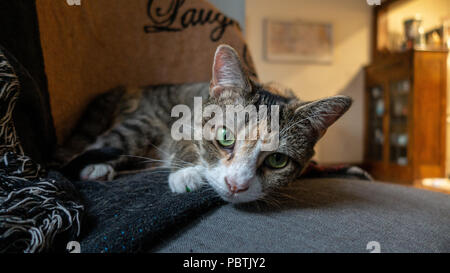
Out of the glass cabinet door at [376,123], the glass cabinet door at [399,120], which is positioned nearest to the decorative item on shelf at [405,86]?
the glass cabinet door at [399,120]

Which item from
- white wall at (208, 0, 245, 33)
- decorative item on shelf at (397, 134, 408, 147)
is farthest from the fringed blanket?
decorative item on shelf at (397, 134, 408, 147)

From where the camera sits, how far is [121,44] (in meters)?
1.10

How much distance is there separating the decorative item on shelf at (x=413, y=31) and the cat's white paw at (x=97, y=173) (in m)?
3.49

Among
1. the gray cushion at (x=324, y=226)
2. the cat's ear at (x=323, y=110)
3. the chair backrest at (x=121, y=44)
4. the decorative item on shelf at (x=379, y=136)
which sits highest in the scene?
the chair backrest at (x=121, y=44)

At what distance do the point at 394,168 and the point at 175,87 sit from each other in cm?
300

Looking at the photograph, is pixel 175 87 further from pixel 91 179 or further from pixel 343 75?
pixel 343 75

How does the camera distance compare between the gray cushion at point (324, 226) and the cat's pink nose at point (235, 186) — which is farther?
the cat's pink nose at point (235, 186)

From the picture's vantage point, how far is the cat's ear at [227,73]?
674 mm

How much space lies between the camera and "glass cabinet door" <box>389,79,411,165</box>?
2.98 m

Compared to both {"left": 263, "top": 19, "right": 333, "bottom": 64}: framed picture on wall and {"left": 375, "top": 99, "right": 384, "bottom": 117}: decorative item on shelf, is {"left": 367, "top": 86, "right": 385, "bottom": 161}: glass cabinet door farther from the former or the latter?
{"left": 263, "top": 19, "right": 333, "bottom": 64}: framed picture on wall

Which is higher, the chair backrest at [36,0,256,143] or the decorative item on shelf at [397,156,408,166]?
the chair backrest at [36,0,256,143]

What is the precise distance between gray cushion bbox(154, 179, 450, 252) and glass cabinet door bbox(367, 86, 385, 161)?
3.05m

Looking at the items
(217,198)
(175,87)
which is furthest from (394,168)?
(217,198)

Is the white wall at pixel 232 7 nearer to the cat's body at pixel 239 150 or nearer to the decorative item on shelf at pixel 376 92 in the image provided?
the cat's body at pixel 239 150
